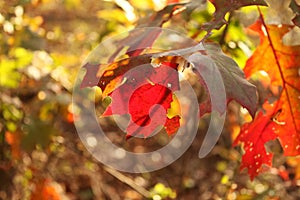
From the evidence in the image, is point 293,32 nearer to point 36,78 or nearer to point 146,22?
point 146,22

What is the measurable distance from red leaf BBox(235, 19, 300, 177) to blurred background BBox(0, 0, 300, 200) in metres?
0.27

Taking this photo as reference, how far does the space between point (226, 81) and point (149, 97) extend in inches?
5.9

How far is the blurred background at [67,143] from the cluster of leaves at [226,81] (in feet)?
0.97

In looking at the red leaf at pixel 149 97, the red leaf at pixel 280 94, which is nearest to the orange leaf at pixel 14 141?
the red leaf at pixel 280 94

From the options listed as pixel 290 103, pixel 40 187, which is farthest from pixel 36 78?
pixel 290 103

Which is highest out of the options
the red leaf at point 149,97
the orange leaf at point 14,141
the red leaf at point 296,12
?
the red leaf at point 296,12

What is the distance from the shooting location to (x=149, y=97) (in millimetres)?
980

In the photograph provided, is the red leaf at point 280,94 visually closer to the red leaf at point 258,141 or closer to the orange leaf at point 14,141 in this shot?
the red leaf at point 258,141

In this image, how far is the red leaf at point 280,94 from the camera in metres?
1.25

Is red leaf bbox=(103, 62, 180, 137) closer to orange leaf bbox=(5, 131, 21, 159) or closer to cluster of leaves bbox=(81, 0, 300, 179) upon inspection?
cluster of leaves bbox=(81, 0, 300, 179)

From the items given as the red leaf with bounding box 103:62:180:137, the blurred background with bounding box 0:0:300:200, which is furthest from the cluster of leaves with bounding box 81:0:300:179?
the blurred background with bounding box 0:0:300:200

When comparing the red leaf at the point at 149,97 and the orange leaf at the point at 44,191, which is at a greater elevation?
the red leaf at the point at 149,97

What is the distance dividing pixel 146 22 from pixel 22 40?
853 mm

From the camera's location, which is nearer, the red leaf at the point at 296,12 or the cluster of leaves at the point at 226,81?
the cluster of leaves at the point at 226,81
